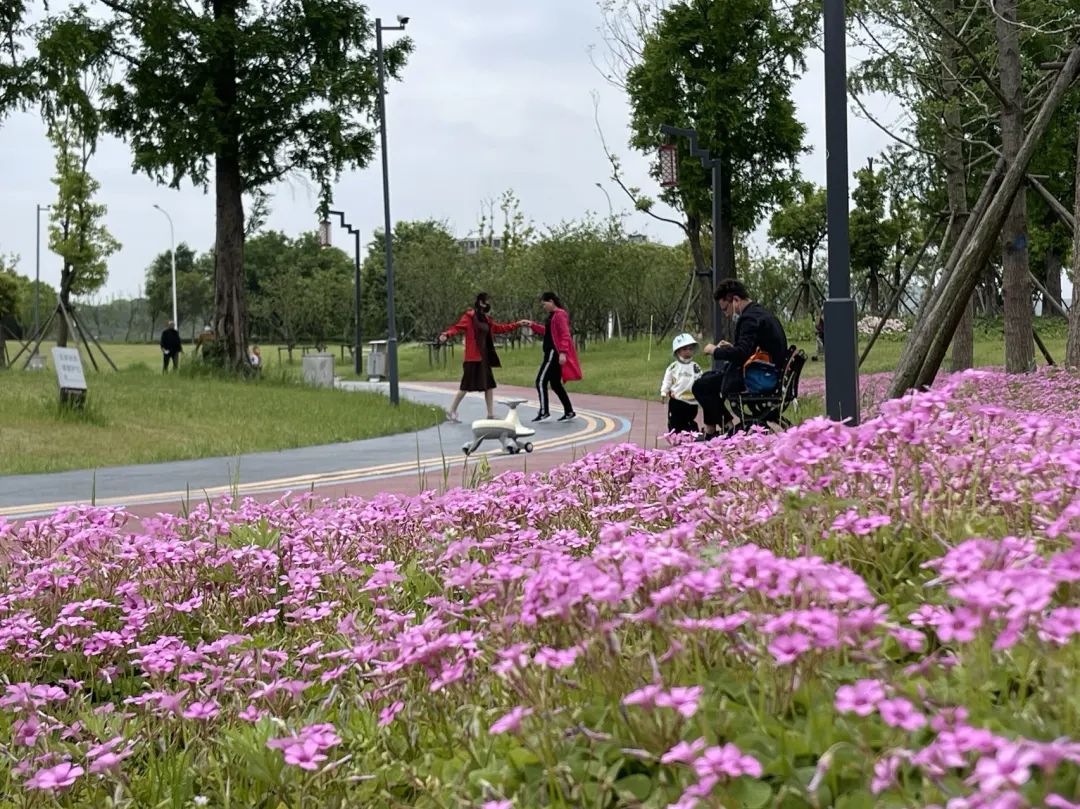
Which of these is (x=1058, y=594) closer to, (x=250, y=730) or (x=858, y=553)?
(x=858, y=553)

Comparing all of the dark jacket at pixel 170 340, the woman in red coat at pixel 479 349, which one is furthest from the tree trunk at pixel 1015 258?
the dark jacket at pixel 170 340

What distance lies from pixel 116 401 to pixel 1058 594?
57.8ft

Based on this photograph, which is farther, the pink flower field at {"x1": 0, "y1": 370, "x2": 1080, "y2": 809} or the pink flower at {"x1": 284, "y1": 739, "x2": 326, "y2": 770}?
the pink flower at {"x1": 284, "y1": 739, "x2": 326, "y2": 770}

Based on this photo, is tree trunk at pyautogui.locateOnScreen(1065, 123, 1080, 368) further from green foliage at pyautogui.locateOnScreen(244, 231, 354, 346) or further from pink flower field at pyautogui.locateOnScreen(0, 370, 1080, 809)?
green foliage at pyautogui.locateOnScreen(244, 231, 354, 346)

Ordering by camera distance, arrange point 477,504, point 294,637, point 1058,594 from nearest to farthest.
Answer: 1. point 1058,594
2. point 294,637
3. point 477,504

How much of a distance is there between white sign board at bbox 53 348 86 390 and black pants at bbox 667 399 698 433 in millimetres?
8861

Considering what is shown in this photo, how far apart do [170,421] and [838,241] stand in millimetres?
11460

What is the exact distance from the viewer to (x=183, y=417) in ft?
55.1

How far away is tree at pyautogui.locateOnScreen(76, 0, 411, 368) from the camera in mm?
24312

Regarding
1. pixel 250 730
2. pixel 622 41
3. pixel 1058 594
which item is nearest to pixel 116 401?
pixel 250 730

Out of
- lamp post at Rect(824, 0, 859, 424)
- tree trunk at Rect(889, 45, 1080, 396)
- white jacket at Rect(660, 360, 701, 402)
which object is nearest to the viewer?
lamp post at Rect(824, 0, 859, 424)

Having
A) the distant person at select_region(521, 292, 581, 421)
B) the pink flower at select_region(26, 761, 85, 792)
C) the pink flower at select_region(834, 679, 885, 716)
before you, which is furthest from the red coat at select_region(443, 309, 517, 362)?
the pink flower at select_region(834, 679, 885, 716)

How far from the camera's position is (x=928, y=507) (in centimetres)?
289

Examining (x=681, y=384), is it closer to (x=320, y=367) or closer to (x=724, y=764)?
(x=724, y=764)
